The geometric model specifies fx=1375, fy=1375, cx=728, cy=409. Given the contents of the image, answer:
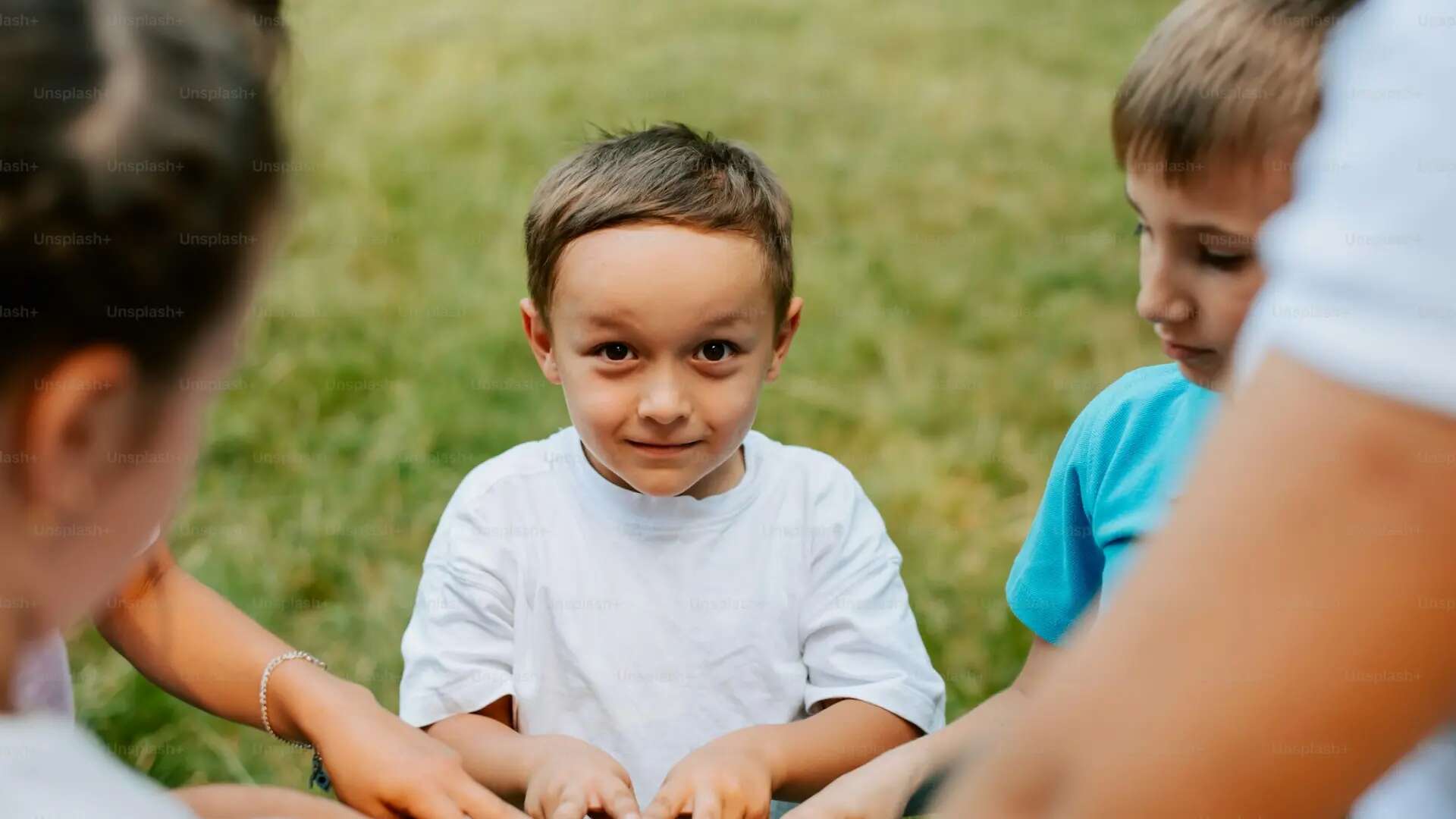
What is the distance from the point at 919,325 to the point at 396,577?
177 cm

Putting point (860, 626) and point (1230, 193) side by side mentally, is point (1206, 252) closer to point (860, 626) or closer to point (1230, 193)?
point (1230, 193)

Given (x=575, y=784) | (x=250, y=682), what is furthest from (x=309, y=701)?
(x=575, y=784)

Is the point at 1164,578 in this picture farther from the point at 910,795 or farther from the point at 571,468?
the point at 571,468

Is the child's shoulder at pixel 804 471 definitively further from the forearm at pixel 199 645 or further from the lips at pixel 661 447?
the forearm at pixel 199 645

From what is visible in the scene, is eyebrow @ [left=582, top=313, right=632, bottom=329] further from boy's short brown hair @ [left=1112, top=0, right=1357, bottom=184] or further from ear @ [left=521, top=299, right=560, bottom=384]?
boy's short brown hair @ [left=1112, top=0, right=1357, bottom=184]

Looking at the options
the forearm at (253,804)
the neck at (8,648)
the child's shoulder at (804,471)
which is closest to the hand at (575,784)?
the forearm at (253,804)

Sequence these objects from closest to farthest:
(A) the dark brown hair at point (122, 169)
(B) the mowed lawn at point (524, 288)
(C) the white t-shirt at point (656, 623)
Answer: (A) the dark brown hair at point (122, 169)
(C) the white t-shirt at point (656, 623)
(B) the mowed lawn at point (524, 288)

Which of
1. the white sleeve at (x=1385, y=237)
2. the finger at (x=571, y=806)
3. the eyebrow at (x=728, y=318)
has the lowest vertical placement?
the finger at (x=571, y=806)

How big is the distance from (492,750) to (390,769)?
0.19 m

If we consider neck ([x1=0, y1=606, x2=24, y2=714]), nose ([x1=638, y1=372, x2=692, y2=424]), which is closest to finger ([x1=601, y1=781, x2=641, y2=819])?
nose ([x1=638, y1=372, x2=692, y2=424])

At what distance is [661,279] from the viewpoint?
1707mm

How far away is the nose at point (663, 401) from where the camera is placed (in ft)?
5.57

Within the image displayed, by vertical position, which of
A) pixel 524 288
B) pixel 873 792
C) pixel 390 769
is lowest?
pixel 873 792

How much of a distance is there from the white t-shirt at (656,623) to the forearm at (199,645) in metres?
0.19
